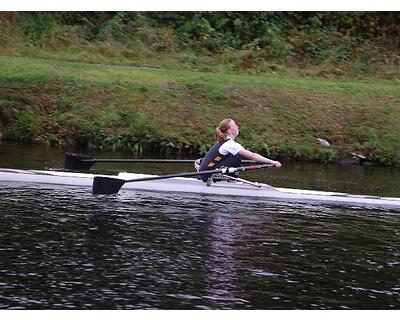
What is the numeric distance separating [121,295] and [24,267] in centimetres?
149

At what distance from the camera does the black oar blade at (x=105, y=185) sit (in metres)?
14.4

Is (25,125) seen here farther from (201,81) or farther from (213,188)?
(213,188)

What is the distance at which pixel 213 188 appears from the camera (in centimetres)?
1548

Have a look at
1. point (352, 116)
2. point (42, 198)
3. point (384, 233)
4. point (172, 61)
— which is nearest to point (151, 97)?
point (172, 61)

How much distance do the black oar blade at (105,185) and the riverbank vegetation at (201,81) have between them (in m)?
8.44

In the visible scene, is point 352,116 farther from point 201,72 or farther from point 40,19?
point 40,19

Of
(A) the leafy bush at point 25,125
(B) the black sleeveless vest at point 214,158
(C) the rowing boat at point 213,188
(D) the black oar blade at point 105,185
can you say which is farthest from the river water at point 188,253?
(A) the leafy bush at point 25,125

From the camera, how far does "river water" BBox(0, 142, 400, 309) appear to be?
361 inches

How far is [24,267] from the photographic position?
9852 millimetres

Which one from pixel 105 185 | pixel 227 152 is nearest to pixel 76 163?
pixel 105 185

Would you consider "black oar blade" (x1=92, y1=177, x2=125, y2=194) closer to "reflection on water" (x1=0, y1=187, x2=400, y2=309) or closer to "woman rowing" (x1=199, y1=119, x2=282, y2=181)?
"reflection on water" (x1=0, y1=187, x2=400, y2=309)

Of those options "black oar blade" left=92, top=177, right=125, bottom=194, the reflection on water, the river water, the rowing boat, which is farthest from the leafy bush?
"black oar blade" left=92, top=177, right=125, bottom=194

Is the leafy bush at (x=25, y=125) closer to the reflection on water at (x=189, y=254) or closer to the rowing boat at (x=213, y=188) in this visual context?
the rowing boat at (x=213, y=188)

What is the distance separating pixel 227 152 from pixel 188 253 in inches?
175
